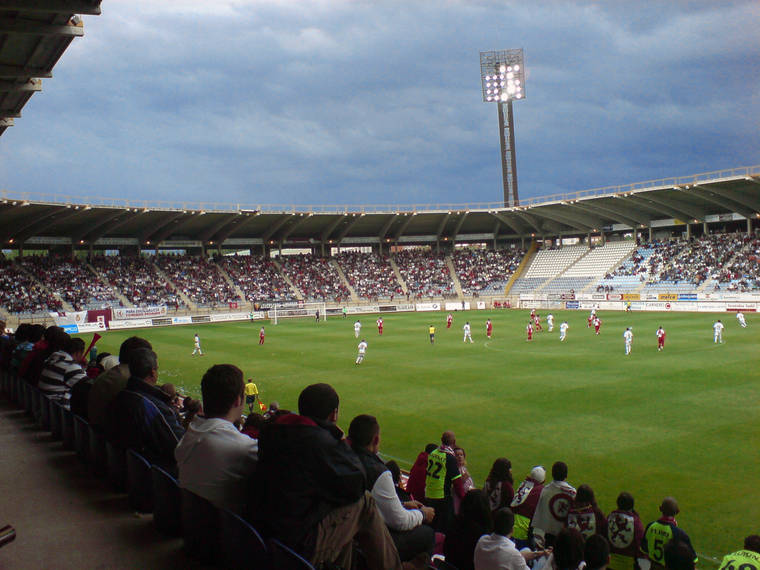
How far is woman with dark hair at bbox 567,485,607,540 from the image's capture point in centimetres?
668

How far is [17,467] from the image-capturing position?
823 centimetres

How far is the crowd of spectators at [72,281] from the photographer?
58.3 metres

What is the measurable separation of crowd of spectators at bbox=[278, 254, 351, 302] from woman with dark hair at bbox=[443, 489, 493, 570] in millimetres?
67088

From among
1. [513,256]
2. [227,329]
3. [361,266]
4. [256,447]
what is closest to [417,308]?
[361,266]

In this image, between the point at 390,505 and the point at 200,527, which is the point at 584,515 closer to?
the point at 390,505

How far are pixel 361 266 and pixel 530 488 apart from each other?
2892 inches

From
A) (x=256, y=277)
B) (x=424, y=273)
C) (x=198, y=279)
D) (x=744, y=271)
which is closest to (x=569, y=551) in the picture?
(x=744, y=271)

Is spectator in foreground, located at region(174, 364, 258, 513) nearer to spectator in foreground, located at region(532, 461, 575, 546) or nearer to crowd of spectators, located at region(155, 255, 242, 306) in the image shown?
spectator in foreground, located at region(532, 461, 575, 546)

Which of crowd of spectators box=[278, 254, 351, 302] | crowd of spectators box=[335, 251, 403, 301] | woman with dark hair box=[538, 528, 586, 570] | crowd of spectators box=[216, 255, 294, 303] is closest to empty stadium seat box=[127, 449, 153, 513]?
woman with dark hair box=[538, 528, 586, 570]

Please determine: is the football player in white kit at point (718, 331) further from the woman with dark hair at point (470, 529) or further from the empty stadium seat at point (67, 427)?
the empty stadium seat at point (67, 427)

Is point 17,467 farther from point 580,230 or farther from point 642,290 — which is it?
point 580,230

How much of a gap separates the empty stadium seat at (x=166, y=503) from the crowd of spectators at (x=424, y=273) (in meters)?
68.8

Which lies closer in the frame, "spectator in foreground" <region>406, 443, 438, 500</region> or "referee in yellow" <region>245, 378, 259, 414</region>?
"spectator in foreground" <region>406, 443, 438, 500</region>

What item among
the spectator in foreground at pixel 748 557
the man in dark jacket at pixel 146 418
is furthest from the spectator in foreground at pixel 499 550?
the man in dark jacket at pixel 146 418
